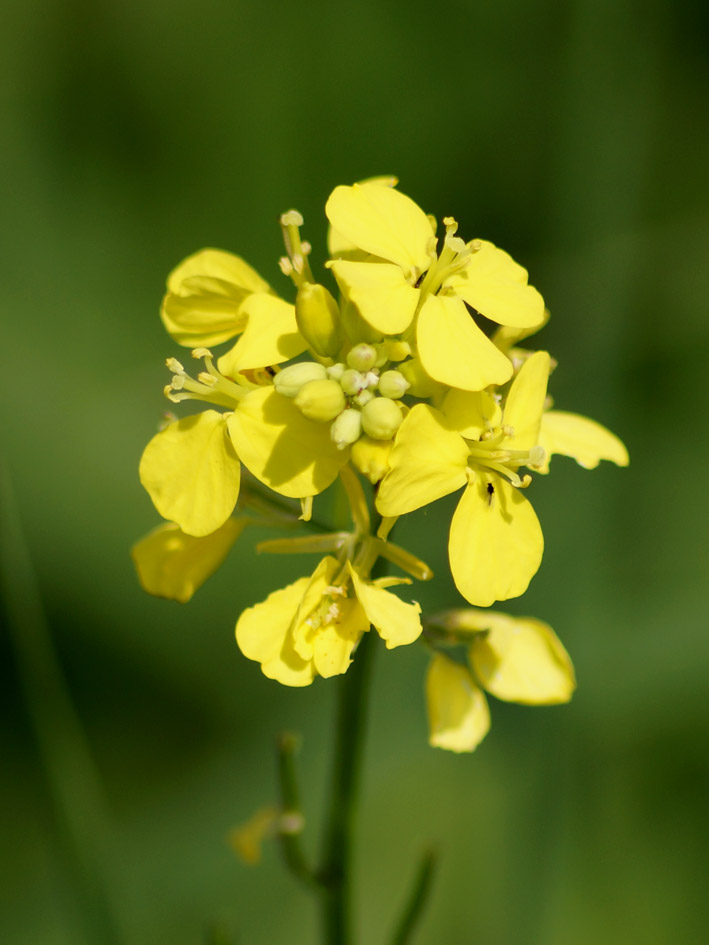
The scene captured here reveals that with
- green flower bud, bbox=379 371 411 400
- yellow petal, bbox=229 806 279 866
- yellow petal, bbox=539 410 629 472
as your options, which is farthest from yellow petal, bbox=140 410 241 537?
yellow petal, bbox=229 806 279 866

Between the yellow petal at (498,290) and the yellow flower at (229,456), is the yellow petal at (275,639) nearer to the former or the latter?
the yellow flower at (229,456)

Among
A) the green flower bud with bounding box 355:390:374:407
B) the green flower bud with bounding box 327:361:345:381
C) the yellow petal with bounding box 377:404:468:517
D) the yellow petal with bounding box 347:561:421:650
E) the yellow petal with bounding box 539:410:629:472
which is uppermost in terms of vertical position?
the green flower bud with bounding box 327:361:345:381

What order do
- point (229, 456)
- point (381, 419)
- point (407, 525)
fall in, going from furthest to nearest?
1. point (407, 525)
2. point (229, 456)
3. point (381, 419)

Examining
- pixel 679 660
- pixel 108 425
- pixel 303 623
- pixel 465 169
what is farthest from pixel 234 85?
pixel 303 623

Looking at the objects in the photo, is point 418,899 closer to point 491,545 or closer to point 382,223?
point 491,545

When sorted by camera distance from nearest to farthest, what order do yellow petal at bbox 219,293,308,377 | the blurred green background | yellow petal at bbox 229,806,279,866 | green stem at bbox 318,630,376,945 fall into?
yellow petal at bbox 219,293,308,377 → green stem at bbox 318,630,376,945 → yellow petal at bbox 229,806,279,866 → the blurred green background

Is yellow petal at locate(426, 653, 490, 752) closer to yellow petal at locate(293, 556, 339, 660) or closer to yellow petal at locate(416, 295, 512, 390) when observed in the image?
yellow petal at locate(293, 556, 339, 660)

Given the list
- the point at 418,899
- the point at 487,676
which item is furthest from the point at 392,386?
the point at 418,899
